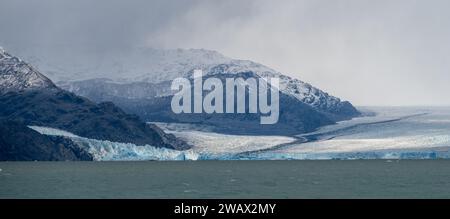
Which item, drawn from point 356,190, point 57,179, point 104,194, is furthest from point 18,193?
point 356,190

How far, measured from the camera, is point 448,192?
403 feet

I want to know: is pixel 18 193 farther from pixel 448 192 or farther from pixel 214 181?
pixel 448 192

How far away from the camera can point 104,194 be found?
119m

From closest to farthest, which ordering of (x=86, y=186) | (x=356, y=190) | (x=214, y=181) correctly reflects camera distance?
(x=356, y=190), (x=86, y=186), (x=214, y=181)

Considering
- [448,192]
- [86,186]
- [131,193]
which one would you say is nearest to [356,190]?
[448,192]
